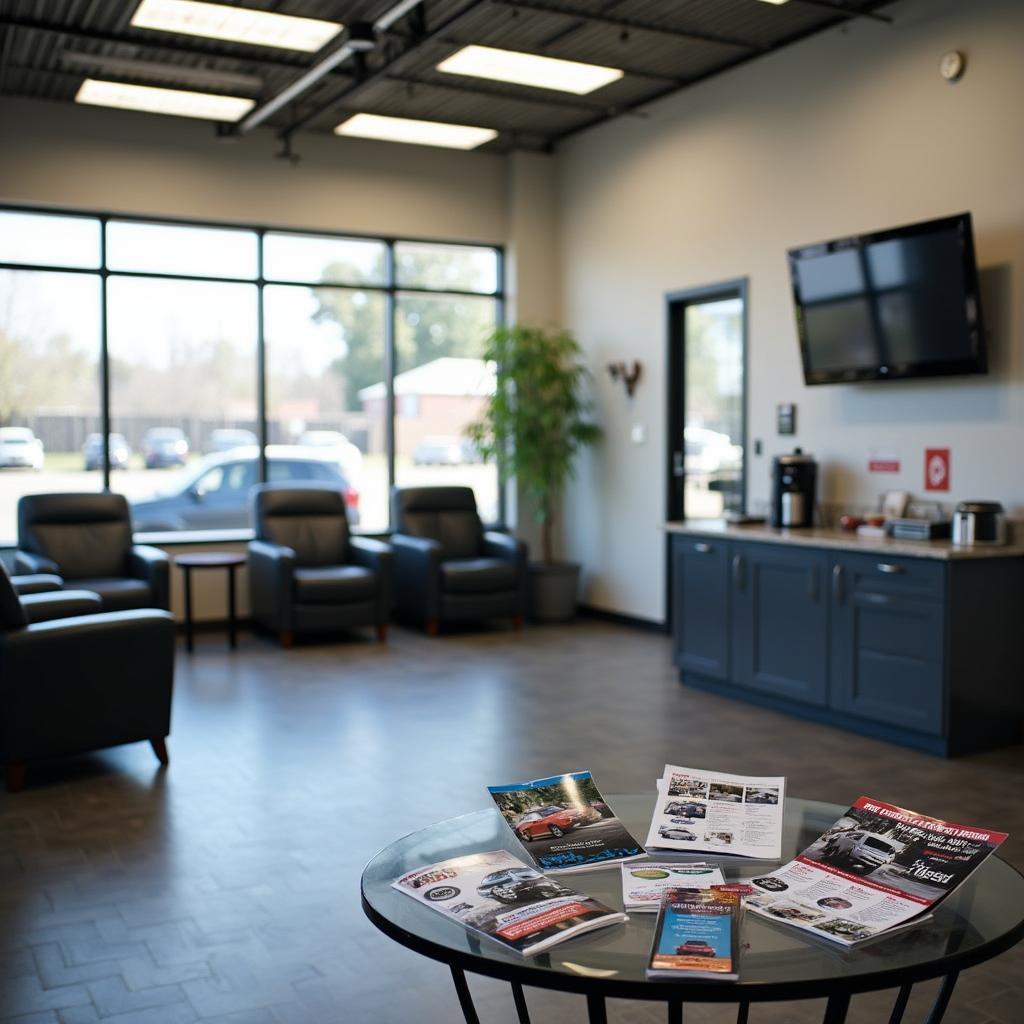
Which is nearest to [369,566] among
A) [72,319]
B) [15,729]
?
[72,319]

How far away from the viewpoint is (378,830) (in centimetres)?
379

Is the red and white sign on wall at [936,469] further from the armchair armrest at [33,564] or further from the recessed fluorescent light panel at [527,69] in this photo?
the armchair armrest at [33,564]

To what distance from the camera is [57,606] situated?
15.8ft

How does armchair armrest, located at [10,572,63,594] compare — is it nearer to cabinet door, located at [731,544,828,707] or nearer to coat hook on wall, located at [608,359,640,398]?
cabinet door, located at [731,544,828,707]

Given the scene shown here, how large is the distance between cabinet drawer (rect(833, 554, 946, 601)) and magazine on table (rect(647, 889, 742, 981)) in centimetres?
332

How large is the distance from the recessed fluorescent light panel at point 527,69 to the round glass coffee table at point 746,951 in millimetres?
5417

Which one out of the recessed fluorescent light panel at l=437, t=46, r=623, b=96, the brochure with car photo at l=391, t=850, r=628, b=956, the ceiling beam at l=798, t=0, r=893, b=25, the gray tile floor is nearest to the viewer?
the brochure with car photo at l=391, t=850, r=628, b=956

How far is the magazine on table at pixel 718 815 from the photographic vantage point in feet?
6.21

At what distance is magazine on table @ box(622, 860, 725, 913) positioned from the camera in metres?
1.68

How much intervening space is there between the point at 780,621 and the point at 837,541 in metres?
0.54

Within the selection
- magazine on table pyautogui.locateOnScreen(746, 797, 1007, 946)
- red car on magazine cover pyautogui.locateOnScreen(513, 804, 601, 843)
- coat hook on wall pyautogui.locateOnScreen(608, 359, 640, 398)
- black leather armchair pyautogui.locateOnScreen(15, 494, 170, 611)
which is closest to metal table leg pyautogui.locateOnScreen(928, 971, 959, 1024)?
magazine on table pyautogui.locateOnScreen(746, 797, 1007, 946)

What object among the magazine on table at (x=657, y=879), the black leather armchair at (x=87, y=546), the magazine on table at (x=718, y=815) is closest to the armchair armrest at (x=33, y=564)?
the black leather armchair at (x=87, y=546)

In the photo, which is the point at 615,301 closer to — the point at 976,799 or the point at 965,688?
the point at 965,688

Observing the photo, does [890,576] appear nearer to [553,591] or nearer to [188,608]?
[553,591]
